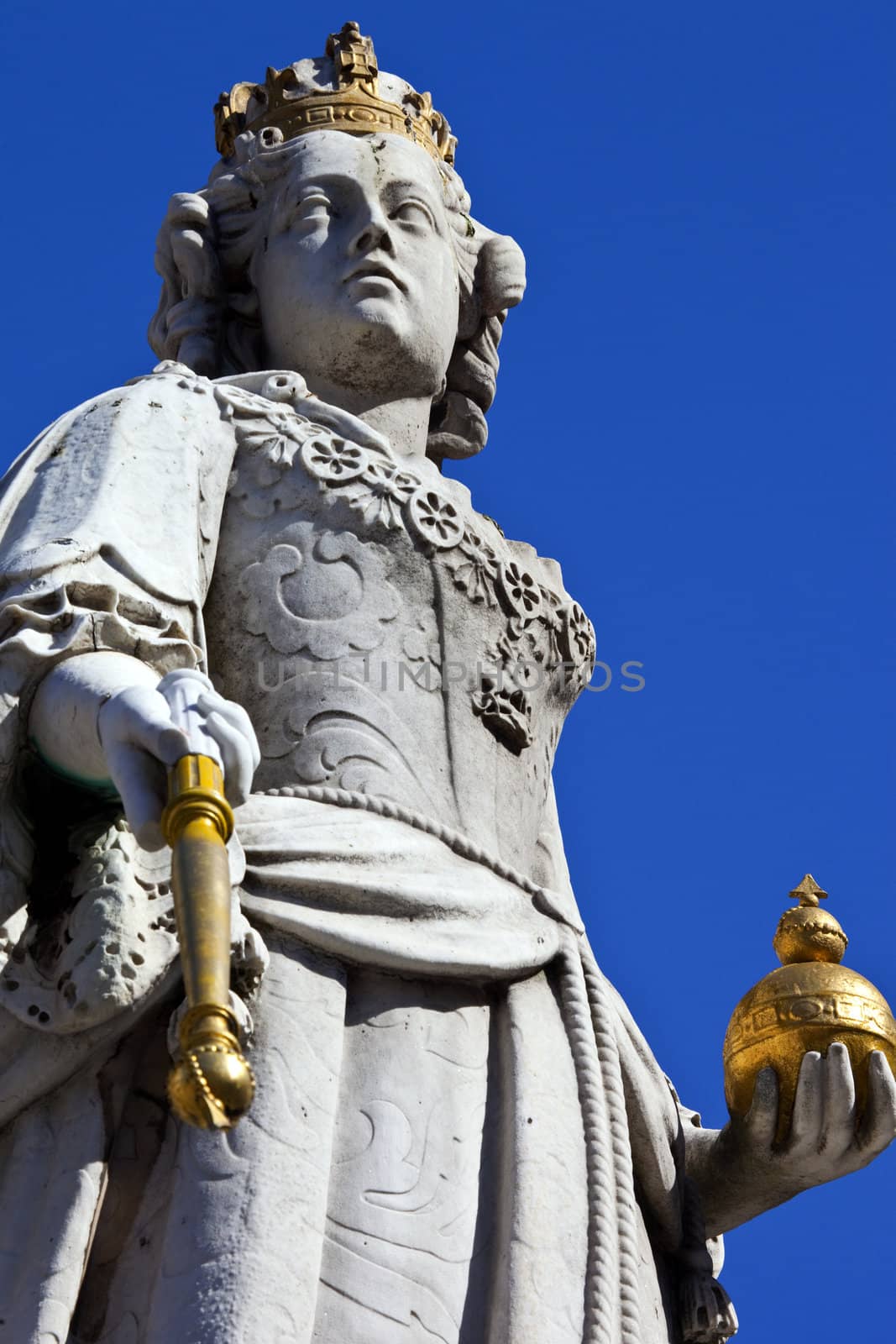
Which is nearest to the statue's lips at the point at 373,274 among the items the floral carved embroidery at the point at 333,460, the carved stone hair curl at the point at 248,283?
the carved stone hair curl at the point at 248,283

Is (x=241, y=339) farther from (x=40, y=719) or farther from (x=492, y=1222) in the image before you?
(x=492, y=1222)

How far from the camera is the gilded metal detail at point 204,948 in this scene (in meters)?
5.28

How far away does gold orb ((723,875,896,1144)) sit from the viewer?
775cm

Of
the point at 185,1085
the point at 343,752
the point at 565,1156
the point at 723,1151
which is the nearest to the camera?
the point at 185,1085

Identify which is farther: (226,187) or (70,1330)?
(226,187)

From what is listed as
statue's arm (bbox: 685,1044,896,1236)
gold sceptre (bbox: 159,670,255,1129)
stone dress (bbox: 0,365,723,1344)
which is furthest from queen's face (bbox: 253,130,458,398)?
gold sceptre (bbox: 159,670,255,1129)

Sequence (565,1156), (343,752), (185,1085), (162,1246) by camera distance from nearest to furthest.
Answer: (185,1085) → (162,1246) → (565,1156) → (343,752)

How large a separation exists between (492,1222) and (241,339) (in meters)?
3.74

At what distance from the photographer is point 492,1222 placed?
6.75 m

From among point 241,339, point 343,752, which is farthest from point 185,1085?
point 241,339

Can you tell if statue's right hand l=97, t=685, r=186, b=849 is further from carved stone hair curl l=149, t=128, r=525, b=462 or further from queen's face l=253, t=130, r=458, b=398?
carved stone hair curl l=149, t=128, r=525, b=462

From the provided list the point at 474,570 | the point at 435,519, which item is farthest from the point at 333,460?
the point at 474,570

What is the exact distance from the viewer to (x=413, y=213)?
9.22 meters

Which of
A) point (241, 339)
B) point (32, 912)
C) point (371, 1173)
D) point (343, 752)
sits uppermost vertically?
point (241, 339)
